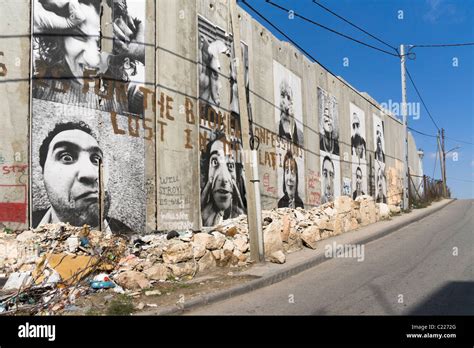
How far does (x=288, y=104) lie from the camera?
18156 mm

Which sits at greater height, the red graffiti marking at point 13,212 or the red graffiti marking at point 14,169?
the red graffiti marking at point 14,169

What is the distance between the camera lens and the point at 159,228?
1067cm

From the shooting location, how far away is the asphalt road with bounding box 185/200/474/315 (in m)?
6.46

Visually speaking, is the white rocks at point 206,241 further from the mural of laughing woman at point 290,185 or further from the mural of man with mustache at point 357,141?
the mural of man with mustache at point 357,141

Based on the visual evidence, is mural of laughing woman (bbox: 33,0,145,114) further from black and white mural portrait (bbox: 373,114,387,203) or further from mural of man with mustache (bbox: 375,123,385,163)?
mural of man with mustache (bbox: 375,123,385,163)

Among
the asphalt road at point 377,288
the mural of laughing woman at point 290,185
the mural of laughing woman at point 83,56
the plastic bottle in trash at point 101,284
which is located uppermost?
the mural of laughing woman at point 83,56

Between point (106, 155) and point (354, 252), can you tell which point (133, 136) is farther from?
point (354, 252)

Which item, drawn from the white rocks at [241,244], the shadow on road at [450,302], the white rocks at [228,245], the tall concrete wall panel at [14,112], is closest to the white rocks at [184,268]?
the white rocks at [228,245]

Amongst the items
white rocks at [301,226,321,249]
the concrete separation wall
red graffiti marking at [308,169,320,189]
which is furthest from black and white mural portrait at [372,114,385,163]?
white rocks at [301,226,321,249]

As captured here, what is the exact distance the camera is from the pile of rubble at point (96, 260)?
6.99m

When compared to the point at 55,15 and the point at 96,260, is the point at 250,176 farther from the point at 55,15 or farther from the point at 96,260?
the point at 55,15

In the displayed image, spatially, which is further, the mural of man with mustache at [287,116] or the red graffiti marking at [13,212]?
the mural of man with mustache at [287,116]

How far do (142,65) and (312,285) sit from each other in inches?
247
